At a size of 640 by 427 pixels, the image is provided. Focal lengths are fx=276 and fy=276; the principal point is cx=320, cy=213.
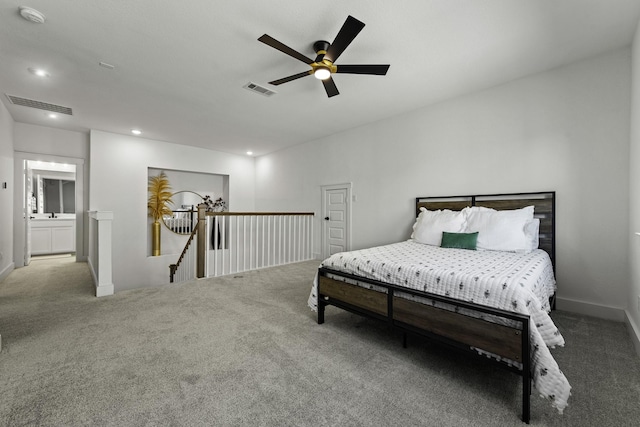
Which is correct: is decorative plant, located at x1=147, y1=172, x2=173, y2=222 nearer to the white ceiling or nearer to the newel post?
the white ceiling

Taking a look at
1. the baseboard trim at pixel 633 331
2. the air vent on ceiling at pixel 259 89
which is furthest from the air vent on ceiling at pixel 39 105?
the baseboard trim at pixel 633 331

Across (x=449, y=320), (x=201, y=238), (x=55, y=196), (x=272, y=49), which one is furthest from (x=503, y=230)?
(x=55, y=196)

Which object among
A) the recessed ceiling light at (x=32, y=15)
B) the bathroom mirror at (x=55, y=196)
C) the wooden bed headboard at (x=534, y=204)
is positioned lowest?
the wooden bed headboard at (x=534, y=204)

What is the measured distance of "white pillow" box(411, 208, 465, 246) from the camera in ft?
10.9

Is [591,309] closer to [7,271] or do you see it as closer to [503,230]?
[503,230]

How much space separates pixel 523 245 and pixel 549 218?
66cm

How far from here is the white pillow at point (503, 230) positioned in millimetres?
2822

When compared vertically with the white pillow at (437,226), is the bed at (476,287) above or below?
below

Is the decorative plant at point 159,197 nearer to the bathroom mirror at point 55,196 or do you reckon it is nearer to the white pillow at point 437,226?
the bathroom mirror at point 55,196

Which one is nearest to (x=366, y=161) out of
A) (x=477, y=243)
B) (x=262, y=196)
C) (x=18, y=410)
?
(x=477, y=243)

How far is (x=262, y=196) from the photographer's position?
753 centimetres

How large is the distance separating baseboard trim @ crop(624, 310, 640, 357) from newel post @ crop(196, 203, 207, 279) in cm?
466

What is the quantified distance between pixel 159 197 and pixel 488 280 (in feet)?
23.1

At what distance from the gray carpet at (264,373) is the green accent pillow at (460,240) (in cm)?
105
